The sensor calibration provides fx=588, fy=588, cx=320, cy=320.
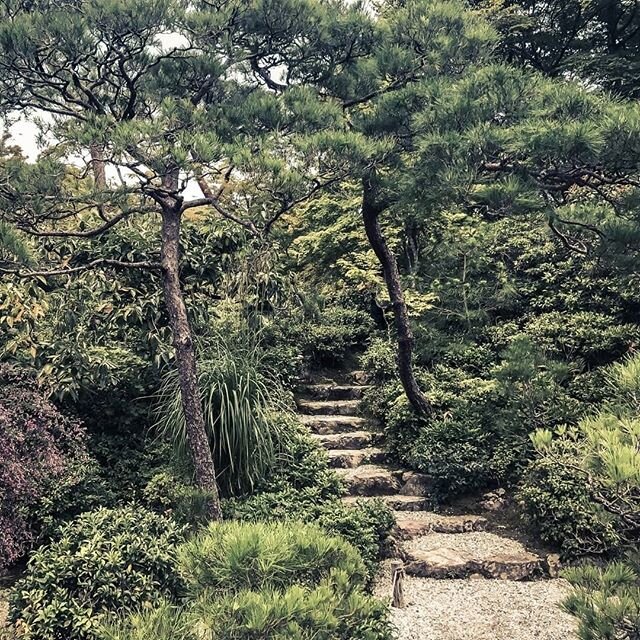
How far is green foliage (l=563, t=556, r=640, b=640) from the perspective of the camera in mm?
1869

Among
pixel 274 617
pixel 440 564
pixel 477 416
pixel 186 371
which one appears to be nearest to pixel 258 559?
pixel 274 617

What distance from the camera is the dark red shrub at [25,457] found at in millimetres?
3275

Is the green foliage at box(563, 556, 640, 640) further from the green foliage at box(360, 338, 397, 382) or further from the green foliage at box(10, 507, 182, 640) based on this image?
the green foliage at box(360, 338, 397, 382)

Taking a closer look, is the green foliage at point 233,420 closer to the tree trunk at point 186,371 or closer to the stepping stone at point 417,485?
the tree trunk at point 186,371

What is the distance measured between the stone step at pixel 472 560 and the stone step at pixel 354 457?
51.2 inches

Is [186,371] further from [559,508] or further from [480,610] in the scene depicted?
[559,508]

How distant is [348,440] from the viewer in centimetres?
583

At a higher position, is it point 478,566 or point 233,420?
point 233,420

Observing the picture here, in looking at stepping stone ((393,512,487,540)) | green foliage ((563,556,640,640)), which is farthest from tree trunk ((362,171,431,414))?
green foliage ((563,556,640,640))

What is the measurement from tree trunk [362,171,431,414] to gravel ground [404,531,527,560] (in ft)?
4.65

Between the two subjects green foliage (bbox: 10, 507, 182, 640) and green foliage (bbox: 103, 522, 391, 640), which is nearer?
green foliage (bbox: 103, 522, 391, 640)

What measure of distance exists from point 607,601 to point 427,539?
252cm

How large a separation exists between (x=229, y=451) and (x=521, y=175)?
9.12 feet

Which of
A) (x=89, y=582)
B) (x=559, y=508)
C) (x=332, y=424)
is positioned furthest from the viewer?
(x=332, y=424)
